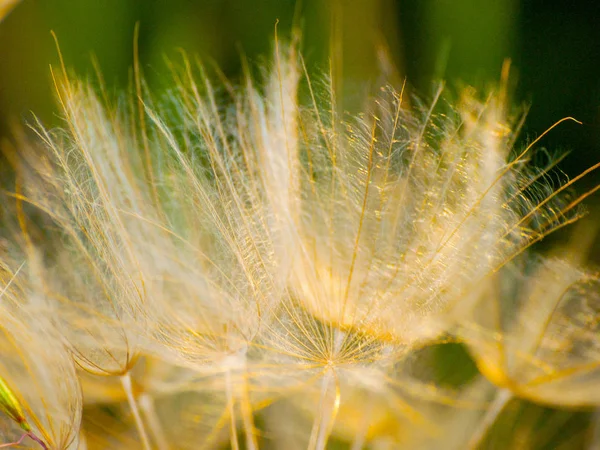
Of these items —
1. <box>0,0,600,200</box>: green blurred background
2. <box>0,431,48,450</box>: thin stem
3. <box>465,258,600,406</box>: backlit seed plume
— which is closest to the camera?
<box>0,431,48,450</box>: thin stem

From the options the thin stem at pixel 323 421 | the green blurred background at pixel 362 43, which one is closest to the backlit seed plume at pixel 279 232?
the thin stem at pixel 323 421

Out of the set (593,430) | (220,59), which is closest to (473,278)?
(593,430)

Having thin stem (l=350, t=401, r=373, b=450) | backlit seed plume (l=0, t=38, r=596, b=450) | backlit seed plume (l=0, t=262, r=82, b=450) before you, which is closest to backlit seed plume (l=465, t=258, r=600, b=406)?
backlit seed plume (l=0, t=38, r=596, b=450)

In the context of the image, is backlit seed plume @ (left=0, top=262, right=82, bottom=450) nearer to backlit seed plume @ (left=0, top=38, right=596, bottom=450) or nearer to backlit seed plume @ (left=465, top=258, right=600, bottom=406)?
backlit seed plume @ (left=0, top=38, right=596, bottom=450)

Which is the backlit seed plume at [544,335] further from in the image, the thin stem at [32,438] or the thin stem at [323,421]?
the thin stem at [32,438]

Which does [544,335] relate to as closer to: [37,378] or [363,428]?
[363,428]

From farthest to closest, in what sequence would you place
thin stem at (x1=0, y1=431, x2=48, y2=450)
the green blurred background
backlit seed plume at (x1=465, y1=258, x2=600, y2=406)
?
the green blurred background
backlit seed plume at (x1=465, y1=258, x2=600, y2=406)
thin stem at (x1=0, y1=431, x2=48, y2=450)

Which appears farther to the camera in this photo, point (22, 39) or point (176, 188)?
point (22, 39)

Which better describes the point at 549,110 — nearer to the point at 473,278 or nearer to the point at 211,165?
the point at 473,278
